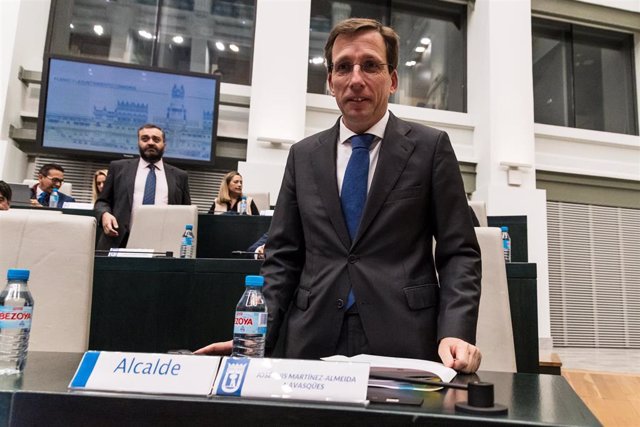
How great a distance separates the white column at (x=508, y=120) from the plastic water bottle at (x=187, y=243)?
4.48 meters

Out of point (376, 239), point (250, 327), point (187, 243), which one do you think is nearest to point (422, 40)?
point (187, 243)

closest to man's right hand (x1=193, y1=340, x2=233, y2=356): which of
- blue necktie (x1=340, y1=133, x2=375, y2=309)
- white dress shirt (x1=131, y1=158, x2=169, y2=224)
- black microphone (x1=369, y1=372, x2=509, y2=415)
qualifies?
blue necktie (x1=340, y1=133, x2=375, y2=309)

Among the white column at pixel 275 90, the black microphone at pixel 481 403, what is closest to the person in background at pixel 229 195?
the white column at pixel 275 90

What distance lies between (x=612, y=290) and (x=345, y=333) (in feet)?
23.8

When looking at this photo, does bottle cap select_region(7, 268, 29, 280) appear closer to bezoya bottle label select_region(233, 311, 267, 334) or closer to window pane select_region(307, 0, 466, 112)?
bezoya bottle label select_region(233, 311, 267, 334)

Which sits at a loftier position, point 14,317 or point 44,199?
point 44,199

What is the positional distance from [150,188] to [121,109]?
282 cm

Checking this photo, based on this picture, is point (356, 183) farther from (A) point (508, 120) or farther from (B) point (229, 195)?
(A) point (508, 120)

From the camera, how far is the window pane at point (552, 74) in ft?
24.6

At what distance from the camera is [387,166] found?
118cm

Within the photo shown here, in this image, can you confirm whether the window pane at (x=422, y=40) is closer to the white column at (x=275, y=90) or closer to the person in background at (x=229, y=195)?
the white column at (x=275, y=90)

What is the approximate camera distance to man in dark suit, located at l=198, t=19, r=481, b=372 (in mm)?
1098

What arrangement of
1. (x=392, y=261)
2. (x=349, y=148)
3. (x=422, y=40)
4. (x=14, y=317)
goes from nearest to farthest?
(x=14, y=317) < (x=392, y=261) < (x=349, y=148) < (x=422, y=40)

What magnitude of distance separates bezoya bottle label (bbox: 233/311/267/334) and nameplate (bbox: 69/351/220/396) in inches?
12.0
